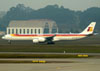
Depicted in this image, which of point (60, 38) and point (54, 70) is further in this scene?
point (60, 38)

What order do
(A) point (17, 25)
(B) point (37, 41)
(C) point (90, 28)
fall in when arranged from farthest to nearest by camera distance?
1. (A) point (17, 25)
2. (C) point (90, 28)
3. (B) point (37, 41)

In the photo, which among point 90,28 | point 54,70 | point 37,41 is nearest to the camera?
point 54,70

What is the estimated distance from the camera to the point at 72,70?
27062 mm

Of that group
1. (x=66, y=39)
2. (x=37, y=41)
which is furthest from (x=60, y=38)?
(x=37, y=41)

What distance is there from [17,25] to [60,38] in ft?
335

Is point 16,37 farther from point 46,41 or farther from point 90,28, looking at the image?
point 90,28

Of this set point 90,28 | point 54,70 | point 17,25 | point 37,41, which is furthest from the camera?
point 17,25

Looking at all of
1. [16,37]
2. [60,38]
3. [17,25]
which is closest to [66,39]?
[60,38]

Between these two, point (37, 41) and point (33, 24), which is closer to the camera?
point (37, 41)

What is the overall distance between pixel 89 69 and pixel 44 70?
3.90m

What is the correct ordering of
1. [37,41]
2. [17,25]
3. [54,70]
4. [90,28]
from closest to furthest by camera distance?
[54,70]
[37,41]
[90,28]
[17,25]

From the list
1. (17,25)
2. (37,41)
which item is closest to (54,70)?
(37,41)

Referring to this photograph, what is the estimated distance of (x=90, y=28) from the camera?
283 feet

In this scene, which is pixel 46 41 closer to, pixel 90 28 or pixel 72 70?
pixel 90 28
